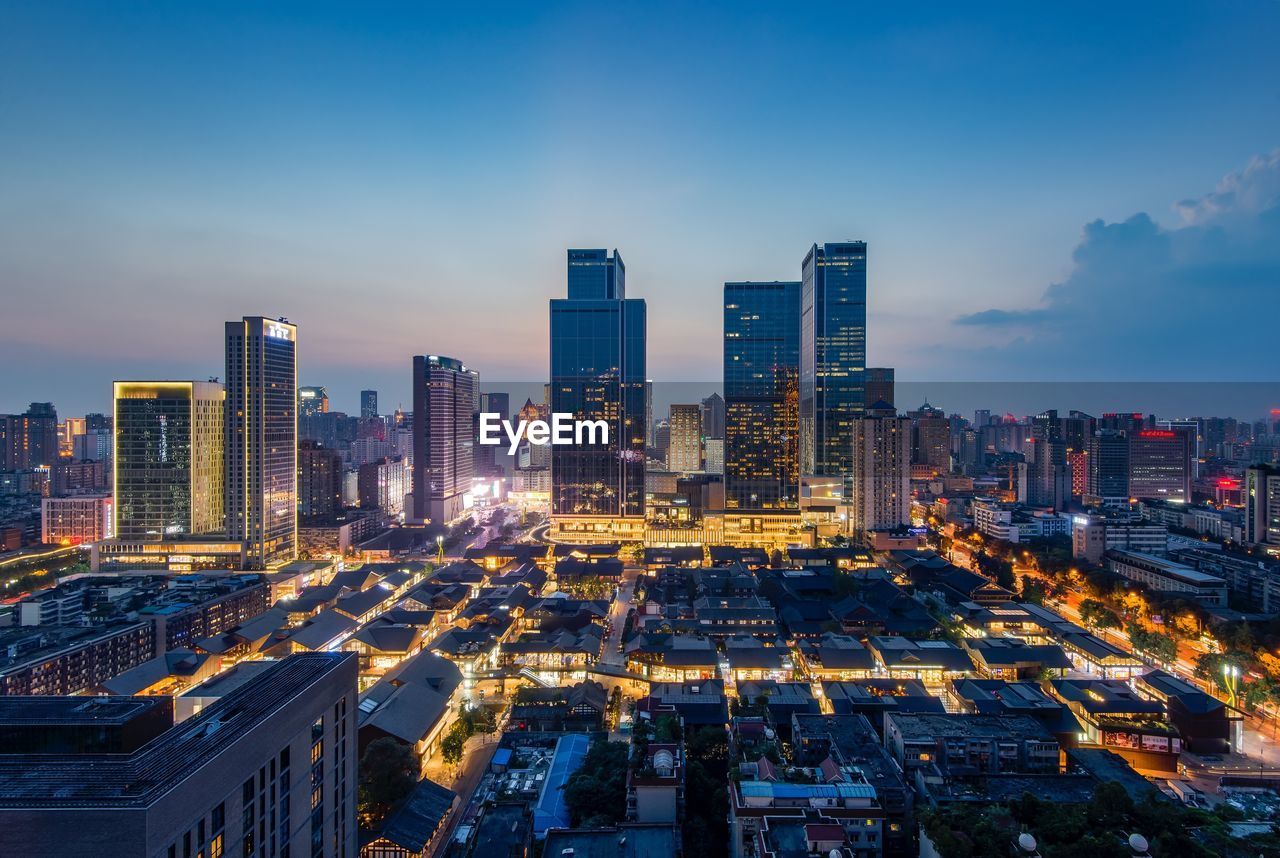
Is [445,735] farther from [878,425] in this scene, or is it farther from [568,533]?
[878,425]

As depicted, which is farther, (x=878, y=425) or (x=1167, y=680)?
(x=878, y=425)

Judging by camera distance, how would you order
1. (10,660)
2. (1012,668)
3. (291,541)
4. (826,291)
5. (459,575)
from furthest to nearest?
(826,291) < (291,541) < (459,575) < (1012,668) < (10,660)

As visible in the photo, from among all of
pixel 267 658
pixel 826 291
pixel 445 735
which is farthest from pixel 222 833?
pixel 826 291

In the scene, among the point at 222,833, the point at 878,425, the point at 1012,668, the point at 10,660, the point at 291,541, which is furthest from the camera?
the point at 878,425

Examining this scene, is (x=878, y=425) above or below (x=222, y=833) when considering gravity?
above

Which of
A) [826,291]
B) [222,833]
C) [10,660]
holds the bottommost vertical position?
[10,660]


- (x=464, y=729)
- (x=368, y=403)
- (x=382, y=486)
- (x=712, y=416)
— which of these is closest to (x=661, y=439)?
(x=712, y=416)

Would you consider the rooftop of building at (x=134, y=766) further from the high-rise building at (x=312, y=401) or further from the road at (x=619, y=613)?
the high-rise building at (x=312, y=401)

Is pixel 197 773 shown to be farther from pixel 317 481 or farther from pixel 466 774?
pixel 317 481
